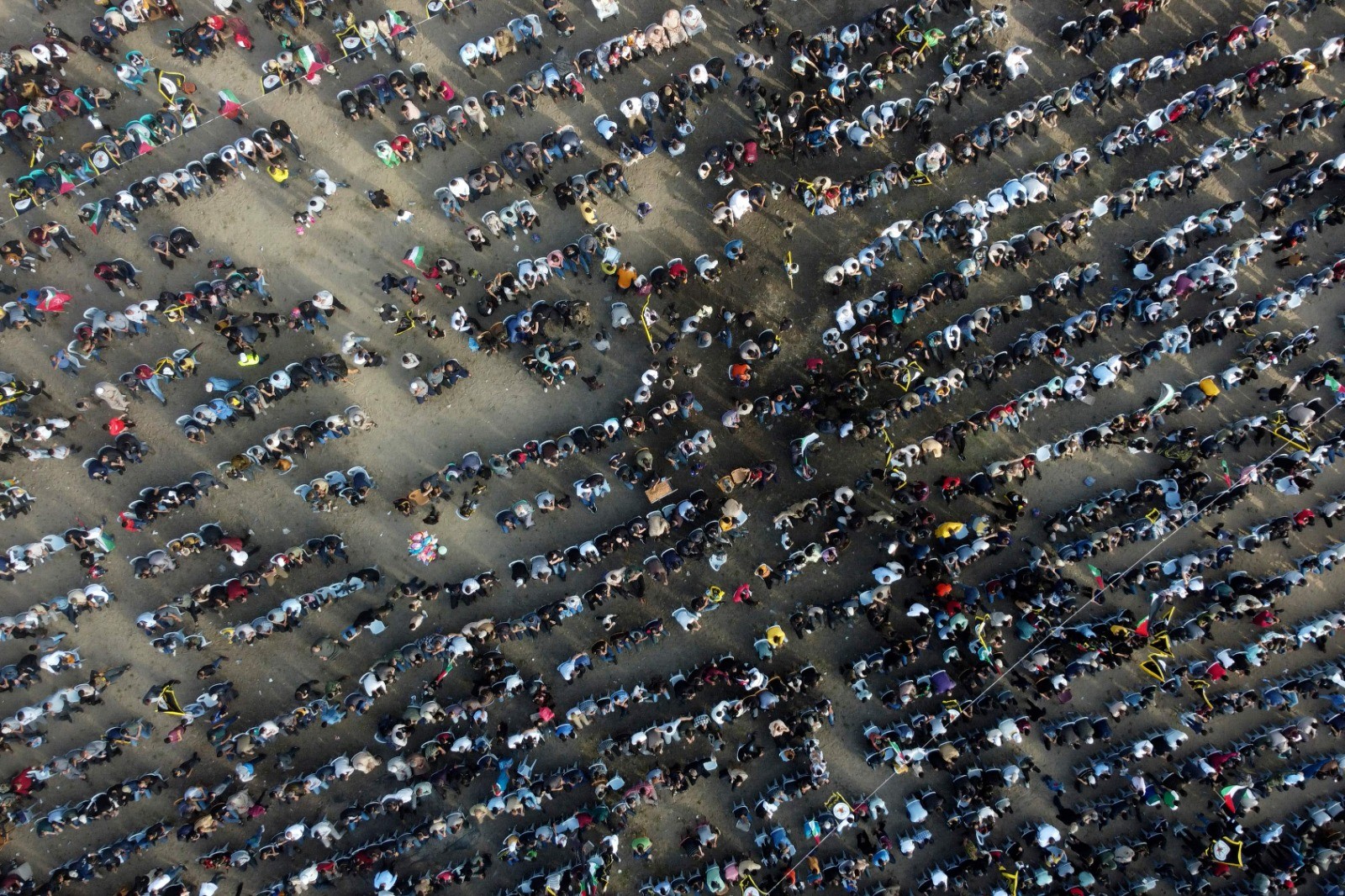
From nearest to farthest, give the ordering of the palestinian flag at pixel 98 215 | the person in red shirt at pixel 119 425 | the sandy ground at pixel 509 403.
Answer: the palestinian flag at pixel 98 215 < the person in red shirt at pixel 119 425 < the sandy ground at pixel 509 403

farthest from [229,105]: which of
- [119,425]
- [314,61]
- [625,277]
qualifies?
[625,277]

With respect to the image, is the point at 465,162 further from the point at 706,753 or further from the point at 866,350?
the point at 706,753

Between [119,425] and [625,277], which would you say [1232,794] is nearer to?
[625,277]

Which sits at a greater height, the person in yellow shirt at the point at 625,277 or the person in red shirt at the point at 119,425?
the person in yellow shirt at the point at 625,277

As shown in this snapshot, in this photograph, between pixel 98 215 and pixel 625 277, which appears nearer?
pixel 98 215

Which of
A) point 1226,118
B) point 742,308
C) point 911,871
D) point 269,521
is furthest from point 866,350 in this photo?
point 269,521

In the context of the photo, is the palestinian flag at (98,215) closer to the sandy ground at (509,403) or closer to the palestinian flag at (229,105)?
the sandy ground at (509,403)

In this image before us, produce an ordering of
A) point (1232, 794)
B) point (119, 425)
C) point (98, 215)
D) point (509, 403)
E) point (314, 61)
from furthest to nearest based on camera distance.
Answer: point (509, 403)
point (1232, 794)
point (314, 61)
point (119, 425)
point (98, 215)

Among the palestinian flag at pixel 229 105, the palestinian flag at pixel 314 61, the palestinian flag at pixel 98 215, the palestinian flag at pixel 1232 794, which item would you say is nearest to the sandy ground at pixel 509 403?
the palestinian flag at pixel 229 105

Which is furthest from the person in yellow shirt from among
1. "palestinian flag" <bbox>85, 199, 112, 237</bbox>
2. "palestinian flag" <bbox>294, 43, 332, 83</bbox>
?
"palestinian flag" <bbox>85, 199, 112, 237</bbox>
